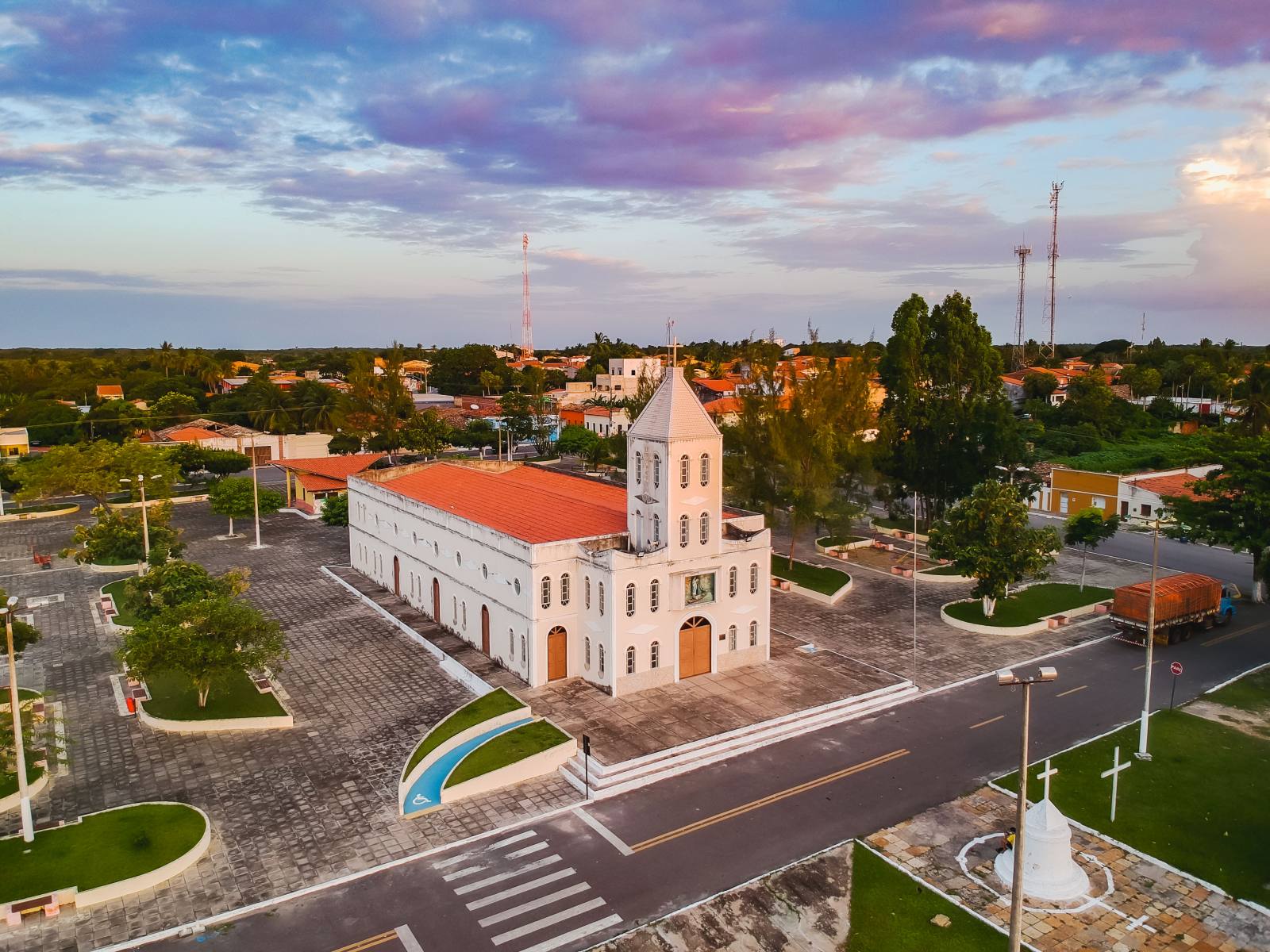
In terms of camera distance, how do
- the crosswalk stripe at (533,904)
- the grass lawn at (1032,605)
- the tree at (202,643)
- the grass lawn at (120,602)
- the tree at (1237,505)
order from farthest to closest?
the grass lawn at (1032,605) < the grass lawn at (120,602) < the tree at (1237,505) < the tree at (202,643) < the crosswalk stripe at (533,904)

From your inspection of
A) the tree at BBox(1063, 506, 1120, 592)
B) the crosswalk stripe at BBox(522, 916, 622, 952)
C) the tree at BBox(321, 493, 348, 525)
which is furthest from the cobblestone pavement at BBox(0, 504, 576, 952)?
the tree at BBox(1063, 506, 1120, 592)

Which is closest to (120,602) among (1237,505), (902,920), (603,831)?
(603,831)

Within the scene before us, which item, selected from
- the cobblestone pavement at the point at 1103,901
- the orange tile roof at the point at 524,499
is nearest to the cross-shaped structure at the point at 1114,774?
the cobblestone pavement at the point at 1103,901

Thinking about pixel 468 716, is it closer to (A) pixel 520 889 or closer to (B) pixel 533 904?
(A) pixel 520 889

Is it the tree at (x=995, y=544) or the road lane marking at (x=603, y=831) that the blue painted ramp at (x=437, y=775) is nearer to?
the road lane marking at (x=603, y=831)

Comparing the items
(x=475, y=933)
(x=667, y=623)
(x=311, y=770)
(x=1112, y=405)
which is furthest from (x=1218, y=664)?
(x=1112, y=405)

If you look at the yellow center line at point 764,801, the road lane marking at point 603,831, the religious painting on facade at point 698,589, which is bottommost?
the road lane marking at point 603,831
